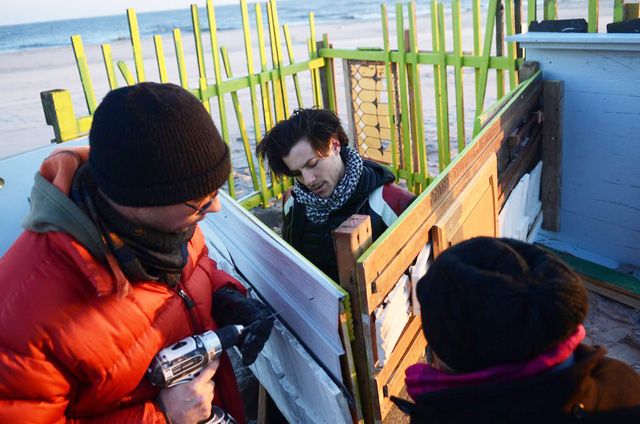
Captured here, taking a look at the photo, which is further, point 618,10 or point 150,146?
point 618,10

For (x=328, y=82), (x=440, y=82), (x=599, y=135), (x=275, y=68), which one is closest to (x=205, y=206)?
(x=599, y=135)

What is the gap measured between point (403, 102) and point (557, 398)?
518cm

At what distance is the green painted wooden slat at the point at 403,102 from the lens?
5.71 meters

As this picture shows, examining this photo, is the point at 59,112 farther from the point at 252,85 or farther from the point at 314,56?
the point at 314,56

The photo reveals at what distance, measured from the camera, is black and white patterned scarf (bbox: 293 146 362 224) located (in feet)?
8.91

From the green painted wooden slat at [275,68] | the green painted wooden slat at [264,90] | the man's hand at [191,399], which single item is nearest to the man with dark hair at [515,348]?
the man's hand at [191,399]

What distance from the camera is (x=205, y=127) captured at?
1518 millimetres

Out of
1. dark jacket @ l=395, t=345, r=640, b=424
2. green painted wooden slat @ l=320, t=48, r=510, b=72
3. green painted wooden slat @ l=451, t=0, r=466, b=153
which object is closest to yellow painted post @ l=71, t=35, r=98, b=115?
green painted wooden slat @ l=320, t=48, r=510, b=72

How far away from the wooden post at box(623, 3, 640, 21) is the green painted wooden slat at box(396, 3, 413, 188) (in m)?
2.28

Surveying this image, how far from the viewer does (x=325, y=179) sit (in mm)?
2777

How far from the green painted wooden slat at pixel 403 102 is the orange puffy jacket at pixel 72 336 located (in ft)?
15.4

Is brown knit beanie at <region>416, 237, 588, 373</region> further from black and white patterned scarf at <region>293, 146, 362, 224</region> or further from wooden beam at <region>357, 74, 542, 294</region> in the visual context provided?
black and white patterned scarf at <region>293, 146, 362, 224</region>

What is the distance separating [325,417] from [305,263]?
0.80 metres

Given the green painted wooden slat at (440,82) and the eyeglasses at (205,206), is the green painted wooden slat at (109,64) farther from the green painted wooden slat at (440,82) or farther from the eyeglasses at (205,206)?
the eyeglasses at (205,206)
